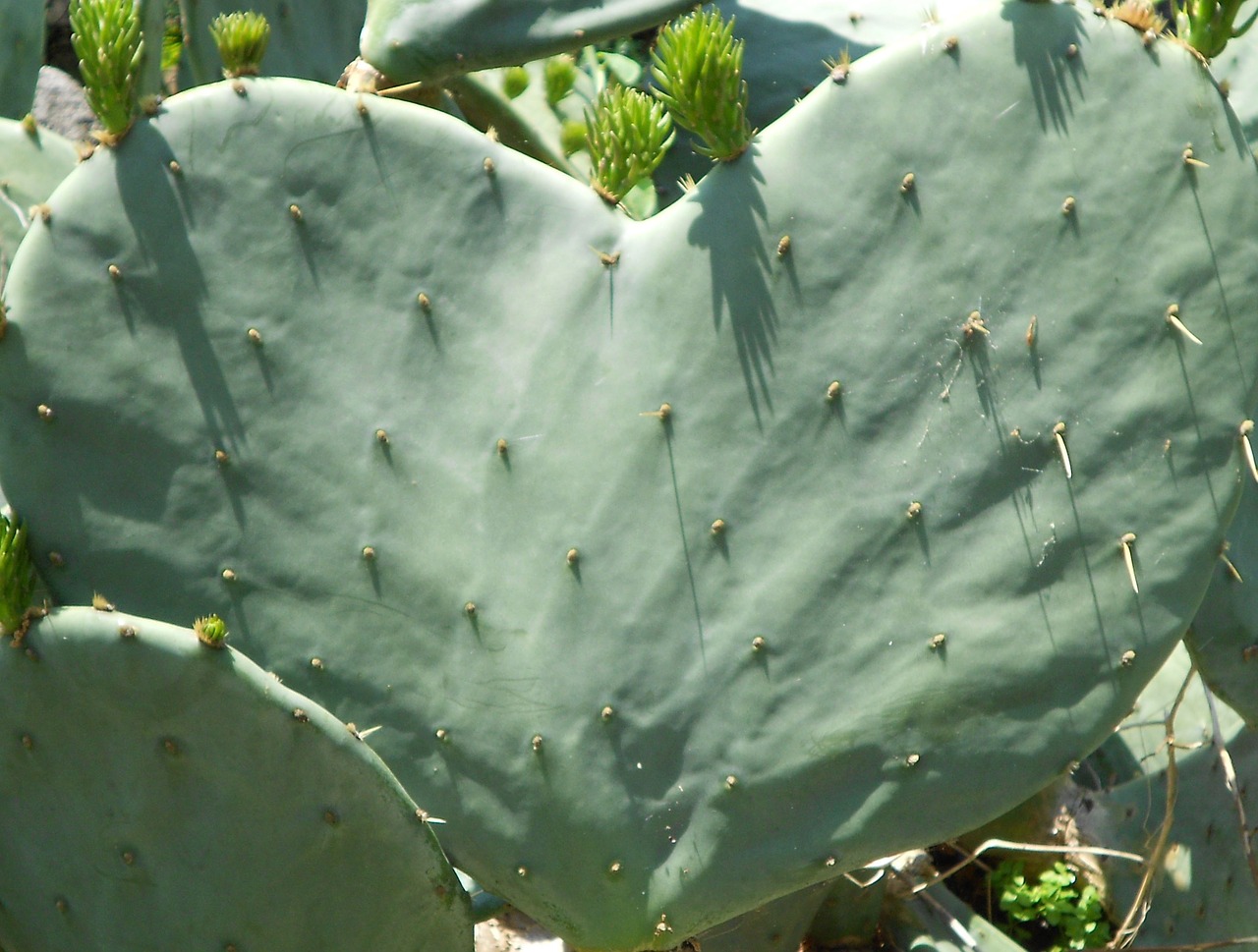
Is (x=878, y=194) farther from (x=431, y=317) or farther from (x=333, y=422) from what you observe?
(x=333, y=422)

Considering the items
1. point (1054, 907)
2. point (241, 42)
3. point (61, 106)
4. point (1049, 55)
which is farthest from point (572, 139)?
point (61, 106)

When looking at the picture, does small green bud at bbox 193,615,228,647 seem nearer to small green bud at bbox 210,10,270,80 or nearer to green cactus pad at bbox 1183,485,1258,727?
small green bud at bbox 210,10,270,80

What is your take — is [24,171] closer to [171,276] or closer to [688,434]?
[171,276]

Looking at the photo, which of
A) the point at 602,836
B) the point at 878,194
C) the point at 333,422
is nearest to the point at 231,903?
the point at 602,836

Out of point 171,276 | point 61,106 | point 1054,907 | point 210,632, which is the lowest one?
point 1054,907

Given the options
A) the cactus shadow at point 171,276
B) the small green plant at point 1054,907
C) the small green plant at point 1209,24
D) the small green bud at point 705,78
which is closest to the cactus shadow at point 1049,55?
the small green plant at point 1209,24
